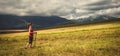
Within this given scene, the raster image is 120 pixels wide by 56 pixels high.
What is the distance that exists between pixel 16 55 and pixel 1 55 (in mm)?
1685

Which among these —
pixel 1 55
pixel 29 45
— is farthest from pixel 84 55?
pixel 29 45

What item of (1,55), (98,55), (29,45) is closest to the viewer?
(98,55)

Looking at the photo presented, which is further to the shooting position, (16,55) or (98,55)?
(16,55)

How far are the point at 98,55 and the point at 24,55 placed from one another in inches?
276

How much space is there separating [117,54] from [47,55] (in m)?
6.28

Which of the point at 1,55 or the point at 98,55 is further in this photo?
the point at 1,55

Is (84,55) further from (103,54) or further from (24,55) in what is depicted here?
(24,55)

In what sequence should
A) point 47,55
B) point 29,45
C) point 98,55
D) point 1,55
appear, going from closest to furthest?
point 98,55
point 47,55
point 1,55
point 29,45

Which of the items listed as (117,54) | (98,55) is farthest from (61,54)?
(117,54)

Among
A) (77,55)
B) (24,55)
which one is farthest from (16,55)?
(77,55)

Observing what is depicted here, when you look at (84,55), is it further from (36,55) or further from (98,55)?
(36,55)

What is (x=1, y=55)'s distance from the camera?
20812 mm

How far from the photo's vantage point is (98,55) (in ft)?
60.0

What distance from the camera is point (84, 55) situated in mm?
18516
